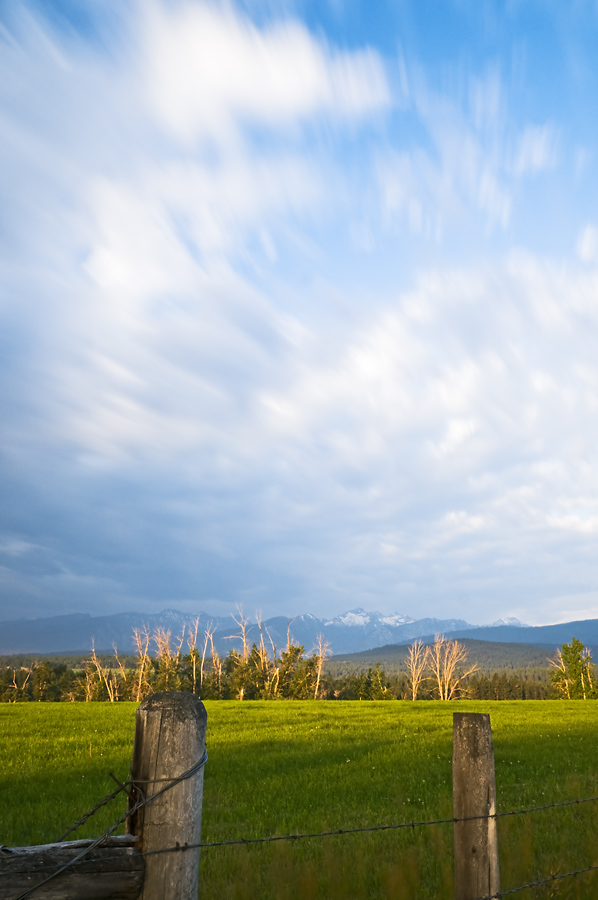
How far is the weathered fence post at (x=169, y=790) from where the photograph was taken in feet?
9.30

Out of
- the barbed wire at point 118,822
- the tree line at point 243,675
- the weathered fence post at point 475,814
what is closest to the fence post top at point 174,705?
the barbed wire at point 118,822

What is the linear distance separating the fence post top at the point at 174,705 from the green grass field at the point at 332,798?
16.2ft

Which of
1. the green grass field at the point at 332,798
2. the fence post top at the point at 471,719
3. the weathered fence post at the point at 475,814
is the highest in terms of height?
the fence post top at the point at 471,719

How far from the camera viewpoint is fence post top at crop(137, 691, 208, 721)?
9.71 ft

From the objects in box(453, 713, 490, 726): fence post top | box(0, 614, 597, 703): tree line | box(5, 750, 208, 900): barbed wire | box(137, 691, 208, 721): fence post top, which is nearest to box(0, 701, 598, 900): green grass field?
box(453, 713, 490, 726): fence post top

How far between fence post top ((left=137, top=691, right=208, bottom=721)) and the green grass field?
4924 millimetres

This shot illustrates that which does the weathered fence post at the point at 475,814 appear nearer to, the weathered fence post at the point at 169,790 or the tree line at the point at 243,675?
the weathered fence post at the point at 169,790

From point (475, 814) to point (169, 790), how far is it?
7.74 feet

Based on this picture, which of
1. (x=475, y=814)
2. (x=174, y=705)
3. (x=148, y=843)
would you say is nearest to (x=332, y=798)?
(x=475, y=814)

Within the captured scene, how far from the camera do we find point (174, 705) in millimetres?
2971

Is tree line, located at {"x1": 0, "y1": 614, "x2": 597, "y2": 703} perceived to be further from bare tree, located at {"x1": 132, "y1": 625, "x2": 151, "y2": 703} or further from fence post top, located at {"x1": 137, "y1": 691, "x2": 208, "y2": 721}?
fence post top, located at {"x1": 137, "y1": 691, "x2": 208, "y2": 721}

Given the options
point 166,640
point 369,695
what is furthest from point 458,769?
point 369,695

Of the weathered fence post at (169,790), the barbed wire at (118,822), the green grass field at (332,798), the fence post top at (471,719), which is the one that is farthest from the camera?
the green grass field at (332,798)

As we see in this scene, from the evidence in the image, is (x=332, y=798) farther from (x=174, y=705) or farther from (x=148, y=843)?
(x=174, y=705)
